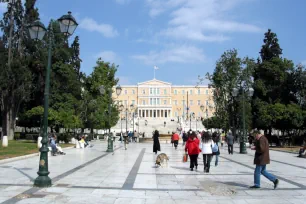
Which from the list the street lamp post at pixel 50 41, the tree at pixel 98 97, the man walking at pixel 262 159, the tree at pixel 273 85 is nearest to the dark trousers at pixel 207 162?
the man walking at pixel 262 159

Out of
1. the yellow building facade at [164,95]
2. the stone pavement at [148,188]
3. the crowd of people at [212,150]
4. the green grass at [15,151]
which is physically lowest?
the stone pavement at [148,188]

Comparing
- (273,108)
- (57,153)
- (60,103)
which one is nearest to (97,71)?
(60,103)

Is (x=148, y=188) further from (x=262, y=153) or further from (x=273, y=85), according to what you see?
(x=273, y=85)

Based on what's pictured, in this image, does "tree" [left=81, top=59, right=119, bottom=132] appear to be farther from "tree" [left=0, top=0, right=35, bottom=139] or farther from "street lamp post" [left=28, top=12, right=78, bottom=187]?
"street lamp post" [left=28, top=12, right=78, bottom=187]

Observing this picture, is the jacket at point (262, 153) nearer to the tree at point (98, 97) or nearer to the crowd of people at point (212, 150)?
the crowd of people at point (212, 150)

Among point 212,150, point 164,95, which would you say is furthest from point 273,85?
point 164,95

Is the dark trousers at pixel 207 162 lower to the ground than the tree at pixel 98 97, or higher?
lower

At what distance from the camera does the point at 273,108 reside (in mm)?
37281

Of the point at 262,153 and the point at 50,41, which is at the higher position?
the point at 50,41

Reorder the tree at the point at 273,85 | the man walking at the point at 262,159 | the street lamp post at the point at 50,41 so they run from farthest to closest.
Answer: the tree at the point at 273,85, the street lamp post at the point at 50,41, the man walking at the point at 262,159

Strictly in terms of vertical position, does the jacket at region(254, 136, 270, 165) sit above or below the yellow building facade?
below

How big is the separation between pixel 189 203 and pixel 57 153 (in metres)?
15.7

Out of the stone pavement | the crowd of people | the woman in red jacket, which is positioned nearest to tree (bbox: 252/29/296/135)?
the crowd of people

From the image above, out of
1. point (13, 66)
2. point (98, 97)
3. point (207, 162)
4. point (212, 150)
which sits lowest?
point (207, 162)
